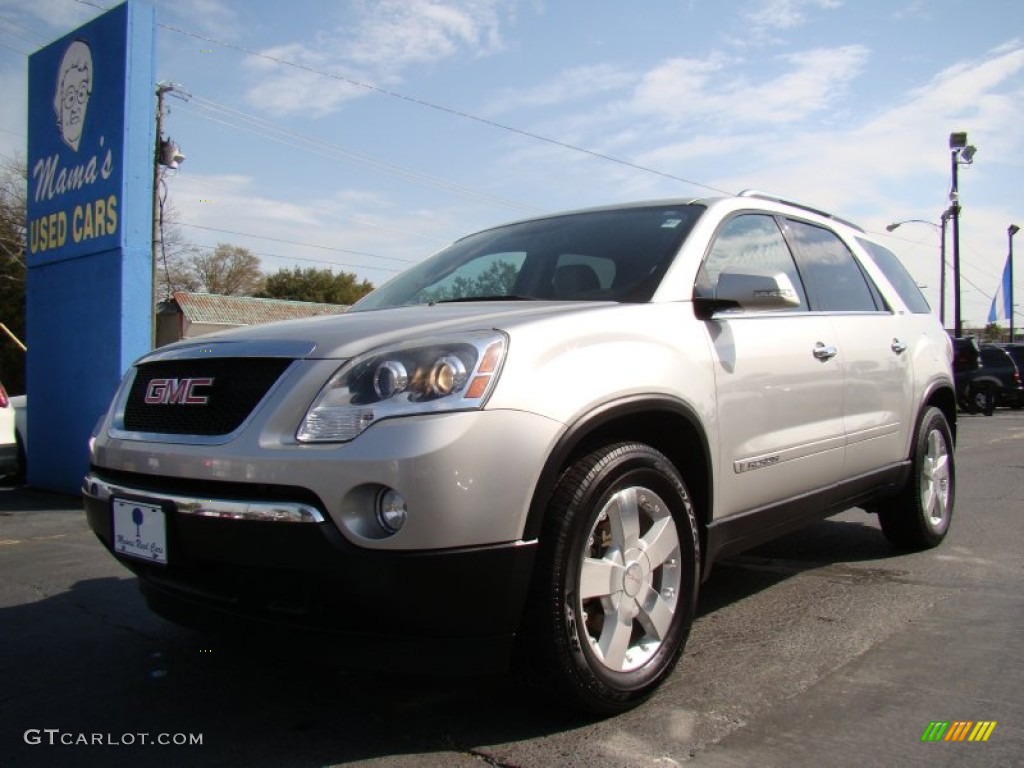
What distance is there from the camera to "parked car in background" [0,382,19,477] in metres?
8.16

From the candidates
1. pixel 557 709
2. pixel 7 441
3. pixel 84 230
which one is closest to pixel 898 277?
pixel 557 709

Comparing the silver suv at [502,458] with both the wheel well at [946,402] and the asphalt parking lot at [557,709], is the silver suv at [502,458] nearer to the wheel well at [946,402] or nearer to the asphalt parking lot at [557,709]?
the asphalt parking lot at [557,709]

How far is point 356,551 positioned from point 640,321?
1.25 metres

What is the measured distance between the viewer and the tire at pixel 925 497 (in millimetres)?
4668

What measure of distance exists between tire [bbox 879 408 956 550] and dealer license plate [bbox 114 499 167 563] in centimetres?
380

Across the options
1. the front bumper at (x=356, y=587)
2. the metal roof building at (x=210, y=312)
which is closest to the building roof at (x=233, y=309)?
the metal roof building at (x=210, y=312)

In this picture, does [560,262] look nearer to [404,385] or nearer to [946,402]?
[404,385]

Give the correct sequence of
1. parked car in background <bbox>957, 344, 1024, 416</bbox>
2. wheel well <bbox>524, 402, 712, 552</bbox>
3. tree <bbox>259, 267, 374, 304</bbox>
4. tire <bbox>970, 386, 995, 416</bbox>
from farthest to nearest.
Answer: tree <bbox>259, 267, 374, 304</bbox>, parked car in background <bbox>957, 344, 1024, 416</bbox>, tire <bbox>970, 386, 995, 416</bbox>, wheel well <bbox>524, 402, 712, 552</bbox>

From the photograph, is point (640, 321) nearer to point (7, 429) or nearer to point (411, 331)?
point (411, 331)

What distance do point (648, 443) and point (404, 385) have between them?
1.01m

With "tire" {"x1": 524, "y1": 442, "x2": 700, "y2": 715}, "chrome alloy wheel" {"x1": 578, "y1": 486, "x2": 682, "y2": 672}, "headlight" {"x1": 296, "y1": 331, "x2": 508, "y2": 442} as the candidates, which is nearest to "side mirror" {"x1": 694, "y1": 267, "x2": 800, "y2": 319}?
"tire" {"x1": 524, "y1": 442, "x2": 700, "y2": 715}

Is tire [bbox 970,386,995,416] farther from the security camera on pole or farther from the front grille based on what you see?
the front grille

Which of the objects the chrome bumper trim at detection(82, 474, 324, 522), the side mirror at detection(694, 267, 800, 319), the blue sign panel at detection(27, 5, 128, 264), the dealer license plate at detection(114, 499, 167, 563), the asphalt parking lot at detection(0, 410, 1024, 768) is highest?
the blue sign panel at detection(27, 5, 128, 264)

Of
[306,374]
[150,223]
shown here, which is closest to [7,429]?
[150,223]
